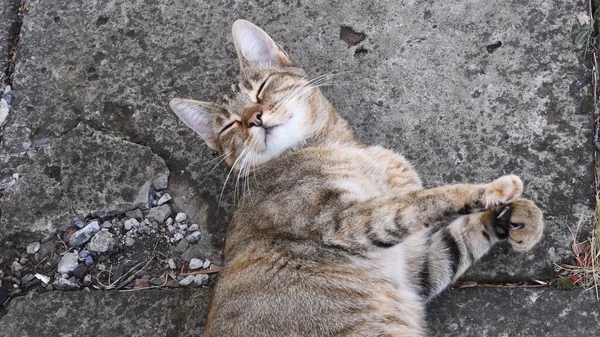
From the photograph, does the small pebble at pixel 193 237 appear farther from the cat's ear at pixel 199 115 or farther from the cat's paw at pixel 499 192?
the cat's paw at pixel 499 192

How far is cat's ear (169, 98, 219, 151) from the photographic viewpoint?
392cm

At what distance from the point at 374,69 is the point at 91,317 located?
2.16 meters

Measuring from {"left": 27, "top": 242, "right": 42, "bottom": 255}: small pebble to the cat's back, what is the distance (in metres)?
1.27

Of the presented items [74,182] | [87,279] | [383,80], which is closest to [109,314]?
[87,279]

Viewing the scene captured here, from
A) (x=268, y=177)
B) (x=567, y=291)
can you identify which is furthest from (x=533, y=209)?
(x=268, y=177)

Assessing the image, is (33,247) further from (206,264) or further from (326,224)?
(326,224)

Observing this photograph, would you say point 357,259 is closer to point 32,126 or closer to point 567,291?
point 567,291

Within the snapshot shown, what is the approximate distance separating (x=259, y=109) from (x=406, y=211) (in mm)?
1033

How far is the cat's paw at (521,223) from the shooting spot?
11.1 ft

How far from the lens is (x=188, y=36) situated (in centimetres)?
461

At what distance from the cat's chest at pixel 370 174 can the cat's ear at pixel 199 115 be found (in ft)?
2.58

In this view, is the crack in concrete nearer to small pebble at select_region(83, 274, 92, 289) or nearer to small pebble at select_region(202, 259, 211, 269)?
small pebble at select_region(83, 274, 92, 289)

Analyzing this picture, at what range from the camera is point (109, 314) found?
3.89 m

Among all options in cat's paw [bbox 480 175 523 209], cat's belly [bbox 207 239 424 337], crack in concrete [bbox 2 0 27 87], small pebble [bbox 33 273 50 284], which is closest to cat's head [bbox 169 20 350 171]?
cat's belly [bbox 207 239 424 337]
